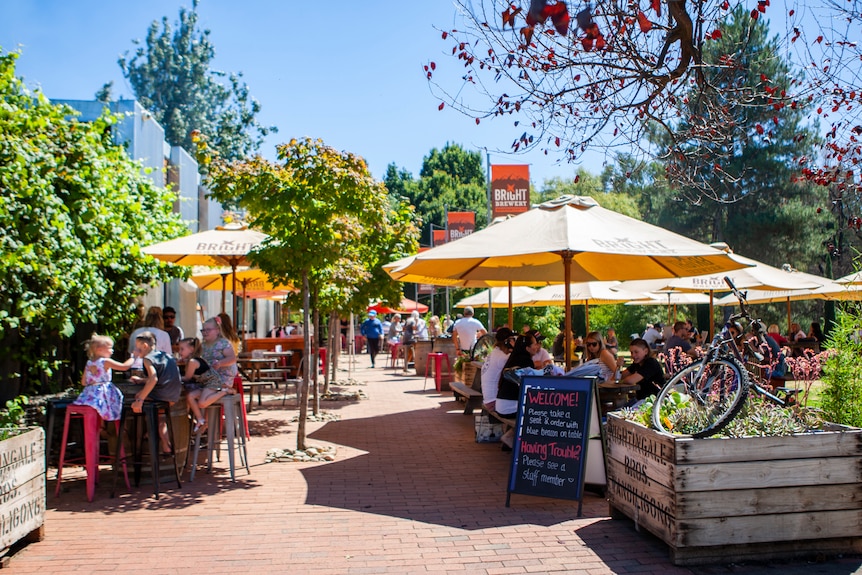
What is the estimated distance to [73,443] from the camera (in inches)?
326

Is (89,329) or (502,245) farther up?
(502,245)

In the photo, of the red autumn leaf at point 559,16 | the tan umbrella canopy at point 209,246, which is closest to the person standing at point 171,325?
the tan umbrella canopy at point 209,246

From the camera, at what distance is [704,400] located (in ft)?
17.4

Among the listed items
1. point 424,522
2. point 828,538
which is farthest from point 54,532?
point 828,538

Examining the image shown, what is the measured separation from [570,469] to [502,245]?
213 cm

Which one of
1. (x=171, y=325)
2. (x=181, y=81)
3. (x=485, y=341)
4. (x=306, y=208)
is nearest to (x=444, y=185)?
(x=181, y=81)

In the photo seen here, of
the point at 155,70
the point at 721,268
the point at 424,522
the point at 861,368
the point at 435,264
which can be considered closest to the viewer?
the point at 861,368

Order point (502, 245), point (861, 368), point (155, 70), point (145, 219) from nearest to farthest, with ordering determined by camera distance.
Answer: point (861, 368), point (502, 245), point (145, 219), point (155, 70)

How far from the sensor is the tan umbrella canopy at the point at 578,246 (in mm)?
6949

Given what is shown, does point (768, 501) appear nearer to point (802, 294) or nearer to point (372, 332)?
point (802, 294)

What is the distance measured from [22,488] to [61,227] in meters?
3.45

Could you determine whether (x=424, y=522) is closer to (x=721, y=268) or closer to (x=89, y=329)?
(x=721, y=268)

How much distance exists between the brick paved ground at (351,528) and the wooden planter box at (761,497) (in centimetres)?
13

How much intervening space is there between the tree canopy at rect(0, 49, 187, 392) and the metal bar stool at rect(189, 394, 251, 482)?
1702 mm
